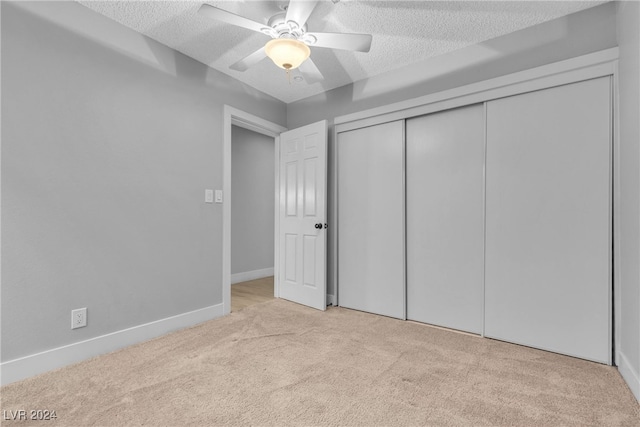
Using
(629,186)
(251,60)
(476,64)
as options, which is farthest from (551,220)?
(251,60)

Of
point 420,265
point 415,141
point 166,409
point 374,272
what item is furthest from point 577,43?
point 166,409

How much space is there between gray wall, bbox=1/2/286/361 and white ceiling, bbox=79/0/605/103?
8.0 inches

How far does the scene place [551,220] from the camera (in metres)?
2.10

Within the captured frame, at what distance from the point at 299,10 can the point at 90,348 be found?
8.08 feet

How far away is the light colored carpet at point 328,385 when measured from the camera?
1.42 m

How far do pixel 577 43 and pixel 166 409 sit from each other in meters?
3.31

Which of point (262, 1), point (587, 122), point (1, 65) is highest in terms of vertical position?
point (262, 1)

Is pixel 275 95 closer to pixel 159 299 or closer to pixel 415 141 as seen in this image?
pixel 415 141

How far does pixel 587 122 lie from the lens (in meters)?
2.00

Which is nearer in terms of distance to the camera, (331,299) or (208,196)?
(208,196)

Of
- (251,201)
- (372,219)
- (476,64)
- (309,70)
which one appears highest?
(476,64)

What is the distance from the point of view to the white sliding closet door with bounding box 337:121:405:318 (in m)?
2.84

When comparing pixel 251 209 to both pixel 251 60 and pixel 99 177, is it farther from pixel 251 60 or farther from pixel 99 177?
pixel 251 60

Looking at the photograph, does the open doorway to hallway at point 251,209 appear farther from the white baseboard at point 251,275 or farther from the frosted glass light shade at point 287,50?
the frosted glass light shade at point 287,50
